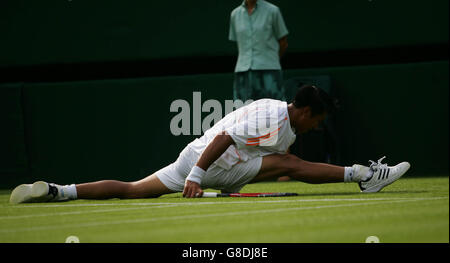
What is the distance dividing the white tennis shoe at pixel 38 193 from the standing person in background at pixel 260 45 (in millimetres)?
2455

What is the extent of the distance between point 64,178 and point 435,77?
4.32m

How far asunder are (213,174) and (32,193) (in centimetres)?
130

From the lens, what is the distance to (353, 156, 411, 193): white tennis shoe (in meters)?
5.39

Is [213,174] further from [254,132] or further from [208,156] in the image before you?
[254,132]

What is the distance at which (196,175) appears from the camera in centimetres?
519

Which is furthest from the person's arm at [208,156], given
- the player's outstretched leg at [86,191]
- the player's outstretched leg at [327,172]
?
the player's outstretched leg at [86,191]

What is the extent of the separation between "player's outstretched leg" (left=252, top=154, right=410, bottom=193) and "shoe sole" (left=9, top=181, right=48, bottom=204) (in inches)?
61.4

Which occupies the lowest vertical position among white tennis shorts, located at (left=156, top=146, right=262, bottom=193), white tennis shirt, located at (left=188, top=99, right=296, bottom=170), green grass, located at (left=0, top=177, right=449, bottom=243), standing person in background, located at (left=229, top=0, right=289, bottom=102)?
green grass, located at (left=0, top=177, right=449, bottom=243)

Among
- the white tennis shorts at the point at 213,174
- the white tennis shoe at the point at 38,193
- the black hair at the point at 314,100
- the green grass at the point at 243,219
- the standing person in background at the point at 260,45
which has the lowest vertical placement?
the green grass at the point at 243,219

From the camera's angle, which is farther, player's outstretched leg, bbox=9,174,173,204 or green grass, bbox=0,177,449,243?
player's outstretched leg, bbox=9,174,173,204

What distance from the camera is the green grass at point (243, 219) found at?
132 inches

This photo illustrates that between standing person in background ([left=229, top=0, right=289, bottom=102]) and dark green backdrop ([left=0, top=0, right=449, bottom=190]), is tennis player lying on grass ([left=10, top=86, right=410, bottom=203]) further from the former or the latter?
dark green backdrop ([left=0, top=0, right=449, bottom=190])

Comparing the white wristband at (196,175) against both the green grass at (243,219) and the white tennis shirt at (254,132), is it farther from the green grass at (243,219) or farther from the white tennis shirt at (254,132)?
the white tennis shirt at (254,132)

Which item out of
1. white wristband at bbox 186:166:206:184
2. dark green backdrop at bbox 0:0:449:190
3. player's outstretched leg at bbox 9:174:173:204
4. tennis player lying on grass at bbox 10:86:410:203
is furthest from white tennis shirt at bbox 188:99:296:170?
dark green backdrop at bbox 0:0:449:190
